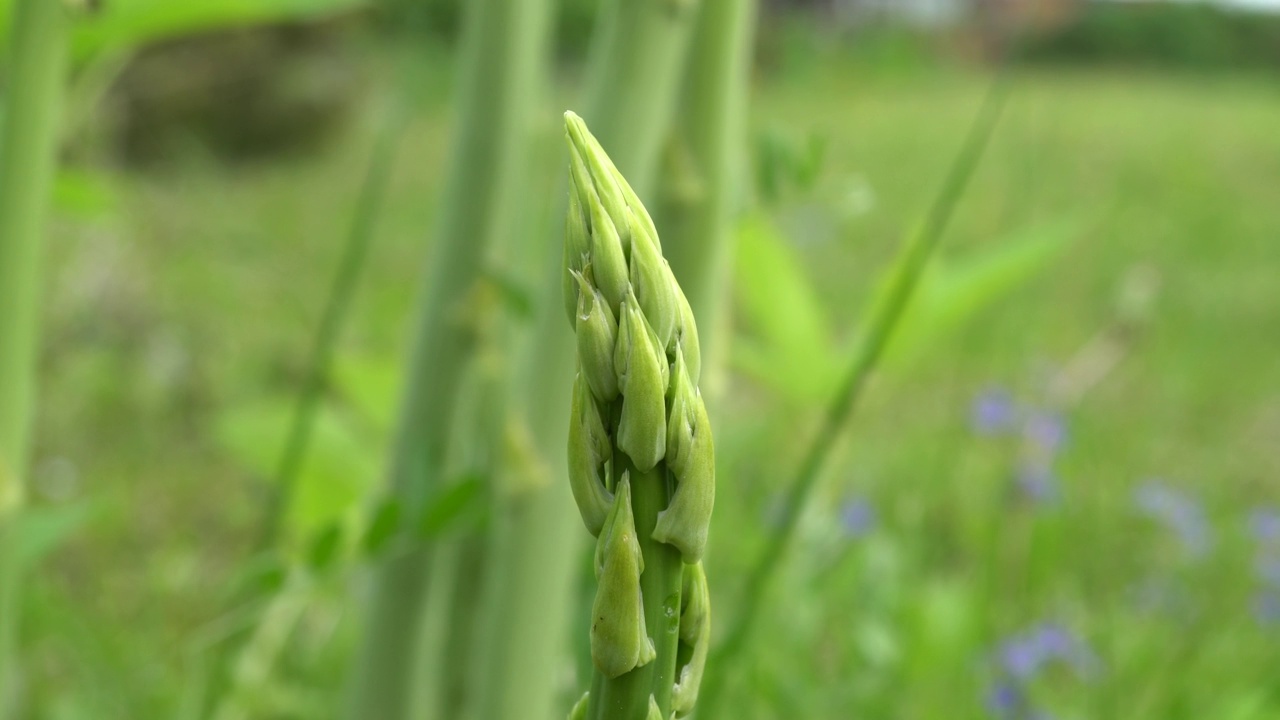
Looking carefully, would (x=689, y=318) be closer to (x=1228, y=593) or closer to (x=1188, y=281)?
(x=1228, y=593)

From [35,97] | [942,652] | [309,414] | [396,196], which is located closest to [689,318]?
[35,97]

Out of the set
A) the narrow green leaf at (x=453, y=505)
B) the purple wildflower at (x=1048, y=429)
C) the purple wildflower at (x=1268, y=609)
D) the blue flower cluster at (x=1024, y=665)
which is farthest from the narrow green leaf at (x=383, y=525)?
the purple wildflower at (x=1268, y=609)

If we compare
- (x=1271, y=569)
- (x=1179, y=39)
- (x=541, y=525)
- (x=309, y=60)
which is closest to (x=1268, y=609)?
(x=1271, y=569)

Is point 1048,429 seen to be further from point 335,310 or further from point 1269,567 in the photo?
point 335,310

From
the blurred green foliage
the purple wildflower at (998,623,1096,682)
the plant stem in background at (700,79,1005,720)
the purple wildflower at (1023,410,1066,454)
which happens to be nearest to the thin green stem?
the plant stem in background at (700,79,1005,720)

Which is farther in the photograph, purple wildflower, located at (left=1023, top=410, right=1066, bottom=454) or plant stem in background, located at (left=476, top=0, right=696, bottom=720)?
purple wildflower, located at (left=1023, top=410, right=1066, bottom=454)

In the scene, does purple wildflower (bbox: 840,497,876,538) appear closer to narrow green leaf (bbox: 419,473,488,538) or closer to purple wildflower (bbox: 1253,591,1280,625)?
purple wildflower (bbox: 1253,591,1280,625)

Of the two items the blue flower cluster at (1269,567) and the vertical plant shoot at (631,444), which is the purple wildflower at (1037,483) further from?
the vertical plant shoot at (631,444)
